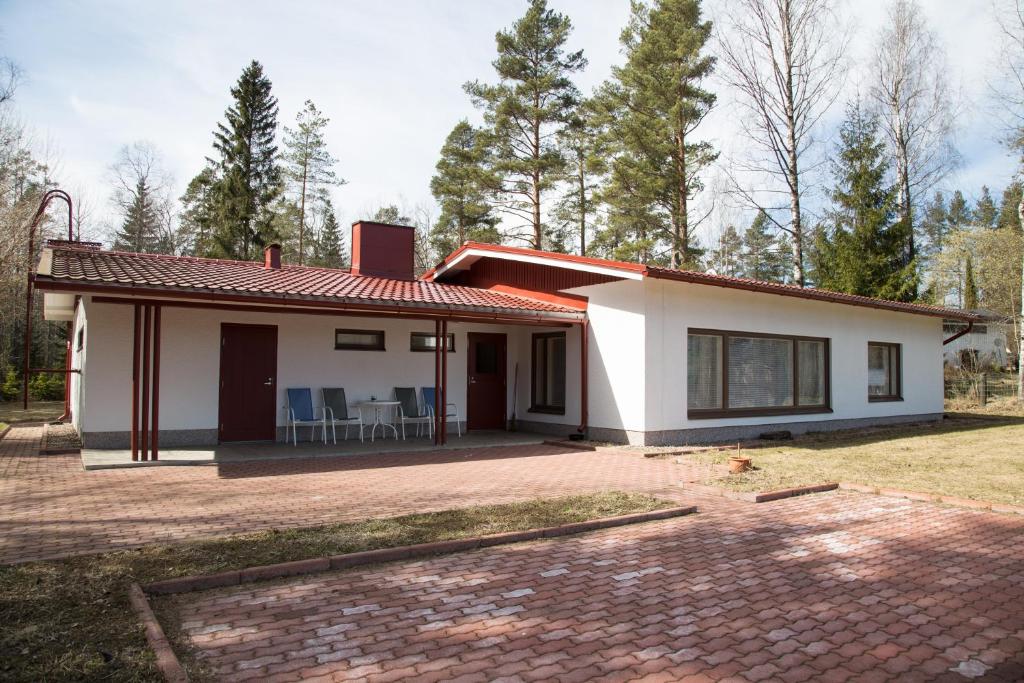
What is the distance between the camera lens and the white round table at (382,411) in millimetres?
12180

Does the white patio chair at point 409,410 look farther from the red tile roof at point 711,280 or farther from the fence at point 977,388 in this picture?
the fence at point 977,388

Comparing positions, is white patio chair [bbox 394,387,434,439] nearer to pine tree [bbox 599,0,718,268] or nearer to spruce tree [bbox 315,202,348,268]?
pine tree [bbox 599,0,718,268]

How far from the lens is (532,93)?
2461cm

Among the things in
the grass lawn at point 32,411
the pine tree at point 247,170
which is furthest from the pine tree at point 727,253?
the grass lawn at point 32,411

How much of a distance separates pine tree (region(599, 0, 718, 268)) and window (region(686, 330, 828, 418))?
10943mm

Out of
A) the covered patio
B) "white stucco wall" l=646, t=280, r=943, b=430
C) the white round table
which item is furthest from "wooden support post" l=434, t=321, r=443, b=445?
"white stucco wall" l=646, t=280, r=943, b=430

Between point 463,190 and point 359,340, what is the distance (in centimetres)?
1460

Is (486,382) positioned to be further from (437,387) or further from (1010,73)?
(1010,73)

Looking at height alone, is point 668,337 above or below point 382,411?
above

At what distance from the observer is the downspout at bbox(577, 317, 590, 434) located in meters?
12.0

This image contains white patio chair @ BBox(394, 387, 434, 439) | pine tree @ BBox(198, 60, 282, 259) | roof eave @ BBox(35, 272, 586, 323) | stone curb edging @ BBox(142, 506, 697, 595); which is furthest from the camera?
pine tree @ BBox(198, 60, 282, 259)

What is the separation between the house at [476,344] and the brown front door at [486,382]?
0.11 ft

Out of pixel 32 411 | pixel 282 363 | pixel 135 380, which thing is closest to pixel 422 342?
pixel 282 363

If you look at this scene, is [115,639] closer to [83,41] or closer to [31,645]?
[31,645]
